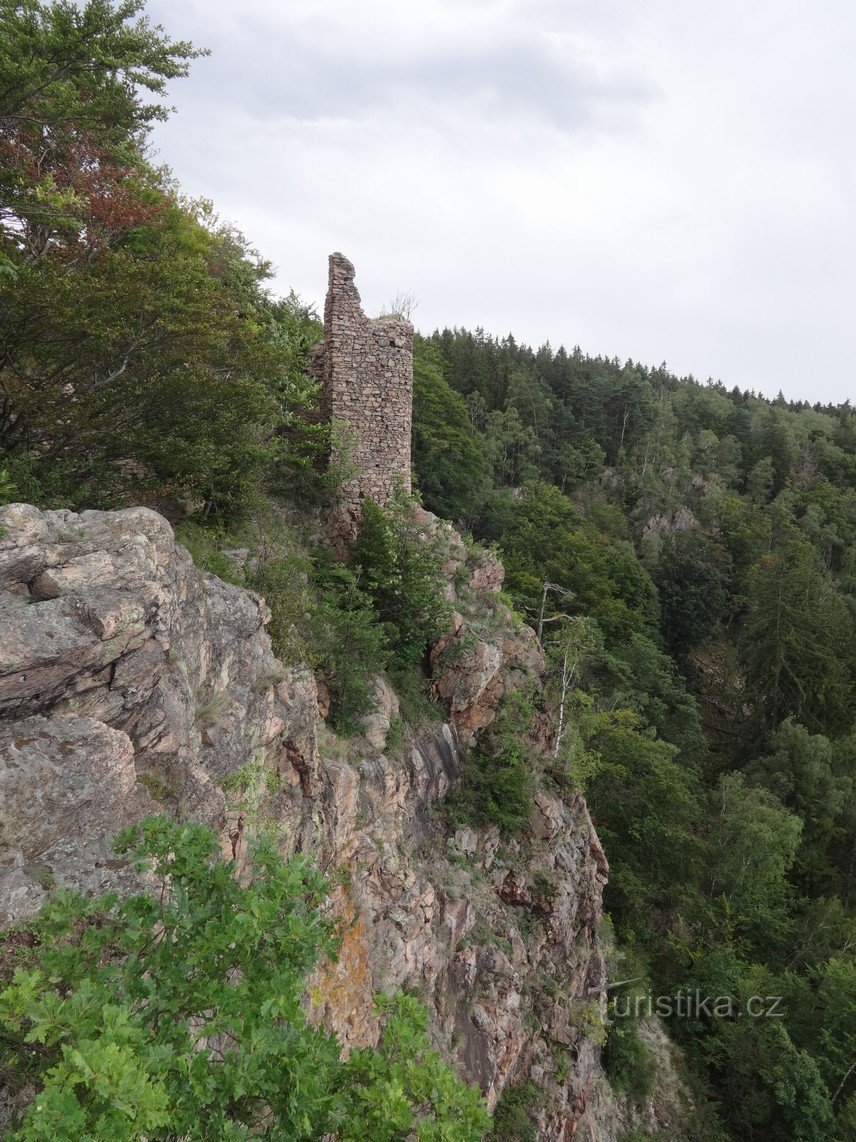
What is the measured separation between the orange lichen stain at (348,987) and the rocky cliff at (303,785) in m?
0.03

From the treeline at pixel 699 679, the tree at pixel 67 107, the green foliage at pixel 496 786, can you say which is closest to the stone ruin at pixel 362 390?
the tree at pixel 67 107

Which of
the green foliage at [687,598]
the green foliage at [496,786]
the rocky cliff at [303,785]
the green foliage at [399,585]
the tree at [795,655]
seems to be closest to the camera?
the rocky cliff at [303,785]

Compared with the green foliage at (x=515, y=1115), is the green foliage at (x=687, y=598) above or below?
above

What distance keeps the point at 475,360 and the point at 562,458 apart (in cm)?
1142

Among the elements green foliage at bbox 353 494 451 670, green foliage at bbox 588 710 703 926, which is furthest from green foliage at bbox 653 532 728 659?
green foliage at bbox 353 494 451 670

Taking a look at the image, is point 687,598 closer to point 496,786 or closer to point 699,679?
point 699,679

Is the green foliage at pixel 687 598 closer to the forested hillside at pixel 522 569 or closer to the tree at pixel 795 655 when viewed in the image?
the forested hillside at pixel 522 569

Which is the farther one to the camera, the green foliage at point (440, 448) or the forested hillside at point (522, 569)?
the green foliage at point (440, 448)

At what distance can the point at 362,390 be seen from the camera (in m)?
13.2

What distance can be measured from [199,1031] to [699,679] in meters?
38.2

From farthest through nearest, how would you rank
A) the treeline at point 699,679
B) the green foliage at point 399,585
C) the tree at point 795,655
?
the tree at point 795,655
the treeline at point 699,679
the green foliage at point 399,585

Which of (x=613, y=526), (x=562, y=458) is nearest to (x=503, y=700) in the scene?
(x=613, y=526)

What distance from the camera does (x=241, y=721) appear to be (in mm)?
7578

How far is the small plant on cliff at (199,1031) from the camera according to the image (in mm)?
2785
